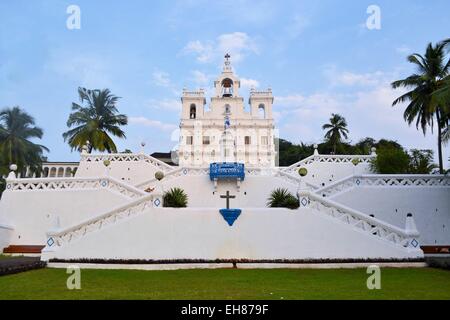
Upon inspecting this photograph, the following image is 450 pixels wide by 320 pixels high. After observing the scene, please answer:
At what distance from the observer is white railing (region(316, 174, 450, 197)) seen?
21.5 metres

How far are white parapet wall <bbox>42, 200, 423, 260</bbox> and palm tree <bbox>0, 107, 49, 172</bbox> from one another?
24860mm

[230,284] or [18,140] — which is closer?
[230,284]

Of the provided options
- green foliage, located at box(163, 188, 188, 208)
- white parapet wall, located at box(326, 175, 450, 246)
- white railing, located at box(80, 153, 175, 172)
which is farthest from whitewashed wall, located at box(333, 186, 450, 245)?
white railing, located at box(80, 153, 175, 172)

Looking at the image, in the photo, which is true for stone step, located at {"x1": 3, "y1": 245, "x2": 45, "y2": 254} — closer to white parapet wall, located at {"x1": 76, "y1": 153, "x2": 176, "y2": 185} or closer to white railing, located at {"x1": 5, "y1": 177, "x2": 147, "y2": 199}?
white railing, located at {"x1": 5, "y1": 177, "x2": 147, "y2": 199}

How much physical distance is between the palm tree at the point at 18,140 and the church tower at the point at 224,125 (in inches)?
721

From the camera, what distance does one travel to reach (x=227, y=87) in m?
59.7

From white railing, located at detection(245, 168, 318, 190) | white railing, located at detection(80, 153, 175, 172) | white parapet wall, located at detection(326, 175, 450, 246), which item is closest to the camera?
white parapet wall, located at detection(326, 175, 450, 246)

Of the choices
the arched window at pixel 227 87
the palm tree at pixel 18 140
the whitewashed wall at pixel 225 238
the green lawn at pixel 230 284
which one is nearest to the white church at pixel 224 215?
the whitewashed wall at pixel 225 238

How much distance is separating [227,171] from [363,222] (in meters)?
11.8

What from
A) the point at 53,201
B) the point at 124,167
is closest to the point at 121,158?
→ the point at 124,167

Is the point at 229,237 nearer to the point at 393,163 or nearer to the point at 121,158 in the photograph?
the point at 393,163

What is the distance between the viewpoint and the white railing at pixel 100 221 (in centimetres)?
1473

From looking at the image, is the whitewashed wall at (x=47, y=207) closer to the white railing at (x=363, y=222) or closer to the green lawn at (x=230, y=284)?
the green lawn at (x=230, y=284)
